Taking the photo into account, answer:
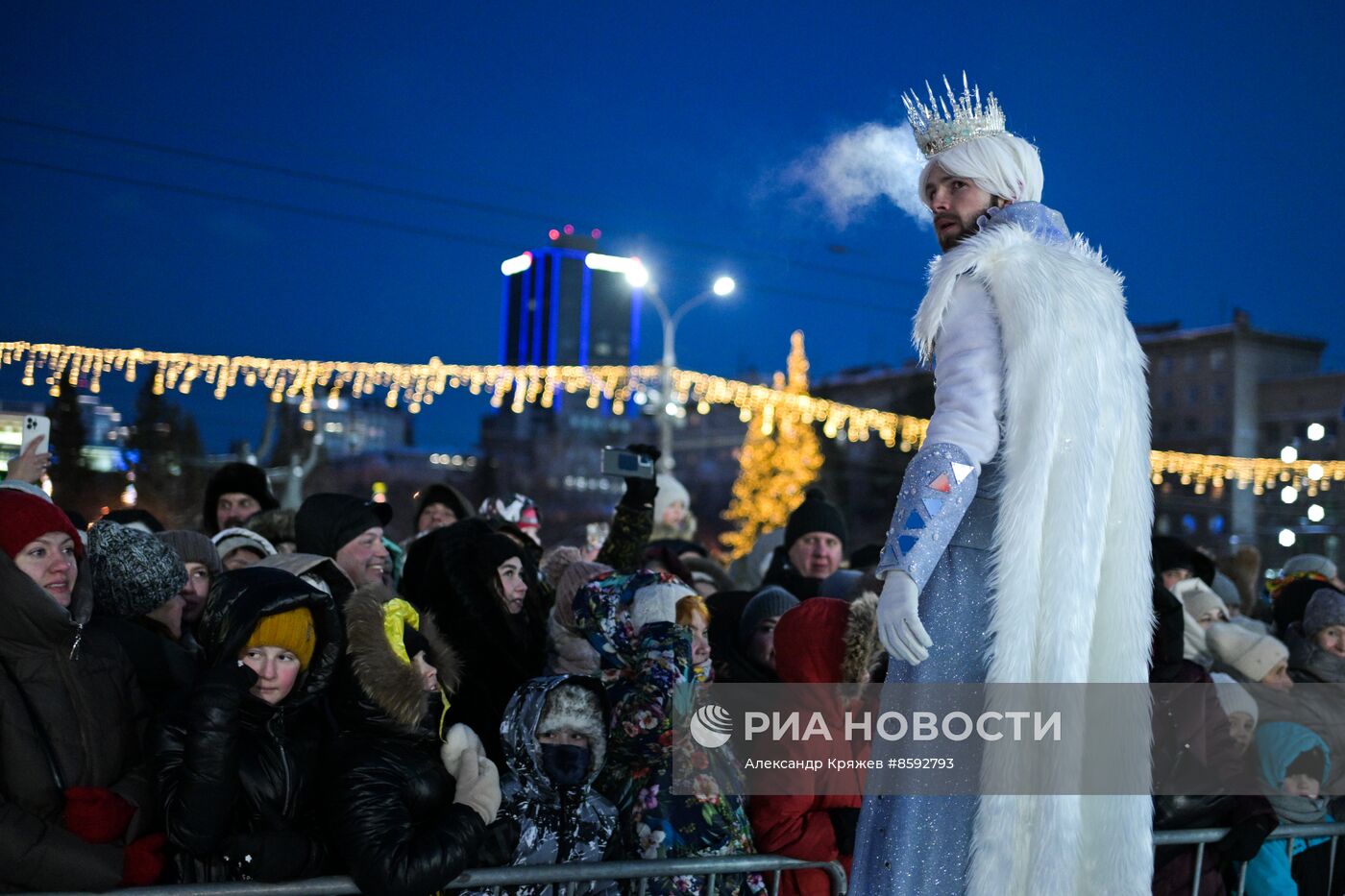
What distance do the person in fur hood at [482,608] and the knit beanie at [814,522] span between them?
7.44 feet

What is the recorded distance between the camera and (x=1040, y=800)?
2.77 meters

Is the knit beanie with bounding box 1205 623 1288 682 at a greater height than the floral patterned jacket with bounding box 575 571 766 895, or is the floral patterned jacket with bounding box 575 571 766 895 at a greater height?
the knit beanie with bounding box 1205 623 1288 682

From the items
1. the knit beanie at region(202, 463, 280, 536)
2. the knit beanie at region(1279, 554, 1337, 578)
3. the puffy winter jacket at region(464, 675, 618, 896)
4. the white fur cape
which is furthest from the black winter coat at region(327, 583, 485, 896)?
the knit beanie at region(1279, 554, 1337, 578)

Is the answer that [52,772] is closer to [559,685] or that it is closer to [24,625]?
[24,625]

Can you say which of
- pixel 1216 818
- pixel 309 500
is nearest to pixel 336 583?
pixel 309 500

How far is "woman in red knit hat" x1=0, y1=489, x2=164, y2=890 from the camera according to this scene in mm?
2758

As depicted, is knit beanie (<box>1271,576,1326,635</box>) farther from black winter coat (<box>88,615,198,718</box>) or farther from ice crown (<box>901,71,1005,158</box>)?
black winter coat (<box>88,615,198,718</box>)

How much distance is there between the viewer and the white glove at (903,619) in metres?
2.67

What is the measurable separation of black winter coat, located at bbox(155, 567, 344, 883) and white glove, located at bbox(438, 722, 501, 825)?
1.12ft

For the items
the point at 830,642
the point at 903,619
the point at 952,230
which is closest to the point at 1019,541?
the point at 903,619

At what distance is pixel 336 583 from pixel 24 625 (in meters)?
1.29

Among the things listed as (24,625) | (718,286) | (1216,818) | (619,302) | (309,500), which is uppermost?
(619,302)

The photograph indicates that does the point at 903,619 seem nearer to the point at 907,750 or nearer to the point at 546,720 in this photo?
the point at 907,750

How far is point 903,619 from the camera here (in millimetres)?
2670
